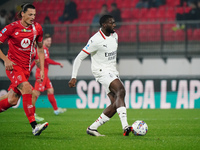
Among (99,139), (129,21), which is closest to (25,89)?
(99,139)

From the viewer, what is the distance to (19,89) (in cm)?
743

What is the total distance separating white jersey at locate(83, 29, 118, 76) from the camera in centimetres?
743

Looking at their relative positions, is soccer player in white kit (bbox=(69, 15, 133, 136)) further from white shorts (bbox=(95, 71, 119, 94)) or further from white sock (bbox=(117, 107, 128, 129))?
white sock (bbox=(117, 107, 128, 129))

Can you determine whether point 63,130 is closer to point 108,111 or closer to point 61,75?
point 108,111

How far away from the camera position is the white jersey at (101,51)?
743 centimetres

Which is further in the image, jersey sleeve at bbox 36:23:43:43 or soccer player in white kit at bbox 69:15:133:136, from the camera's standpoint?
jersey sleeve at bbox 36:23:43:43

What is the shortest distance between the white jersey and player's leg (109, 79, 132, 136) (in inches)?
13.6

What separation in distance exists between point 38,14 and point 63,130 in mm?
13162

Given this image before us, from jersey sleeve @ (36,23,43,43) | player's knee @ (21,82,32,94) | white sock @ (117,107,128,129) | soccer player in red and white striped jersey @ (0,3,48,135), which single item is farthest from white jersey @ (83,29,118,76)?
player's knee @ (21,82,32,94)

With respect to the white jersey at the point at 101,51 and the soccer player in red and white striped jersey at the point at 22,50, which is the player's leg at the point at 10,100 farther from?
the white jersey at the point at 101,51

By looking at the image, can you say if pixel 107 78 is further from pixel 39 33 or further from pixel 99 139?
pixel 39 33

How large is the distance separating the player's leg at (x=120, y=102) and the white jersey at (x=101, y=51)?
1.14ft

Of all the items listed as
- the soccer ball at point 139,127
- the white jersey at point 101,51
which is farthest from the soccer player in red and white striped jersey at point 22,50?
the soccer ball at point 139,127

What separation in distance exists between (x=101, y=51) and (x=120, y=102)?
3.17ft
